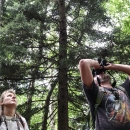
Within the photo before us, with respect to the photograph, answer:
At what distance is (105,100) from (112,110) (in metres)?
0.13

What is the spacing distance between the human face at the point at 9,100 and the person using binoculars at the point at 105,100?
48.8 inches

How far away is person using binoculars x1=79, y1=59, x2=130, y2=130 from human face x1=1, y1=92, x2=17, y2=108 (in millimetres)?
1240

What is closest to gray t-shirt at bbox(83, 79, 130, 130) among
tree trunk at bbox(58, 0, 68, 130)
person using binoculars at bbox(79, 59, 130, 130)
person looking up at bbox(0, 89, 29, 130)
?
person using binoculars at bbox(79, 59, 130, 130)

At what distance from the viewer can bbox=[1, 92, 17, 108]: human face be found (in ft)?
11.5

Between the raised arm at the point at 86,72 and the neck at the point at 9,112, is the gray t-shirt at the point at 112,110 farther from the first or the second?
the neck at the point at 9,112

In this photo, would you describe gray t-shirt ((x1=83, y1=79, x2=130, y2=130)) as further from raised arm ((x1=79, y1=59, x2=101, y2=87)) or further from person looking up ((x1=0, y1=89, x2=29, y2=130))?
person looking up ((x1=0, y1=89, x2=29, y2=130))

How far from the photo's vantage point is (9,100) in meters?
3.54

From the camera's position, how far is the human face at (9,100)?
11.5 ft

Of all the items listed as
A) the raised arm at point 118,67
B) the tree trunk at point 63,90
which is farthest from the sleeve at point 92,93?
the tree trunk at point 63,90

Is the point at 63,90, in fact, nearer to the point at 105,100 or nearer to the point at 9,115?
the point at 9,115

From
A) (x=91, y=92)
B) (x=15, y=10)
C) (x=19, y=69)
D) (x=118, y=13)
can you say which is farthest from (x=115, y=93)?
(x=118, y=13)

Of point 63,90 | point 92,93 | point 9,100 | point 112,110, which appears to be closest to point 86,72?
point 92,93

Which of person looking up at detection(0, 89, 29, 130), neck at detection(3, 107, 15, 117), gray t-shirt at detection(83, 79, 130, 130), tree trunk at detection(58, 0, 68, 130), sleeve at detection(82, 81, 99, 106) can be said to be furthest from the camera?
tree trunk at detection(58, 0, 68, 130)

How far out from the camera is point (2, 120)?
130 inches
